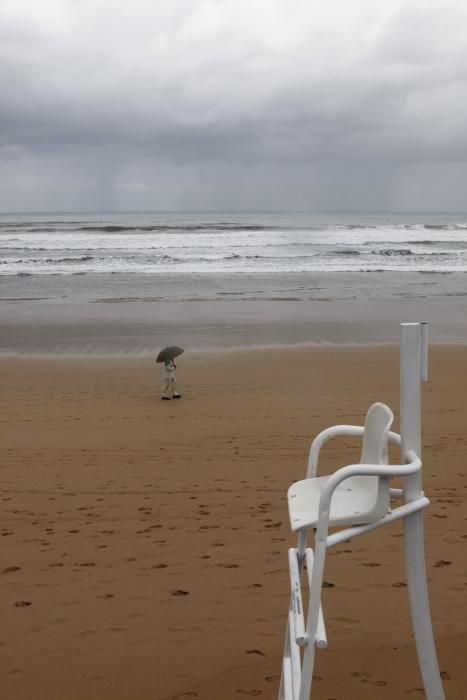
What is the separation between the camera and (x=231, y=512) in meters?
5.76

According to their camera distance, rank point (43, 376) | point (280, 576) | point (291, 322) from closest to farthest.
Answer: point (280, 576) → point (43, 376) → point (291, 322)

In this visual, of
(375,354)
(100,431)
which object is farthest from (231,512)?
(375,354)

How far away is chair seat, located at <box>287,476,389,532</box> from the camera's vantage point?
2365mm

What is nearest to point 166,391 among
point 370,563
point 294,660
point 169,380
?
point 169,380

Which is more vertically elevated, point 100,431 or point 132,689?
point 100,431

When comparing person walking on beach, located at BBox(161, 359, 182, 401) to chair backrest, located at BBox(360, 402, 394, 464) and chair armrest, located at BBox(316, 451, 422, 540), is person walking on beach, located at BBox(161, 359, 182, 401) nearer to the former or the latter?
chair backrest, located at BBox(360, 402, 394, 464)

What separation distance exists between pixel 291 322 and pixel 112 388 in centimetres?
734

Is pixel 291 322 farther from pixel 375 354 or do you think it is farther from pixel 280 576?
pixel 280 576

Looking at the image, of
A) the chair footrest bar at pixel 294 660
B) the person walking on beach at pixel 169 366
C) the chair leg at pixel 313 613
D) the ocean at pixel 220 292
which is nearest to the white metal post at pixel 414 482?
the chair leg at pixel 313 613

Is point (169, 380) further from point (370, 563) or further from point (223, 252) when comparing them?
point (223, 252)

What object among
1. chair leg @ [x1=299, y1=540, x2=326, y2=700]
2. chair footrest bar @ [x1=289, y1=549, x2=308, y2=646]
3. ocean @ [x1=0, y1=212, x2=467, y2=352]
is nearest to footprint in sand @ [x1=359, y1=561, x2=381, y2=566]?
chair footrest bar @ [x1=289, y1=549, x2=308, y2=646]

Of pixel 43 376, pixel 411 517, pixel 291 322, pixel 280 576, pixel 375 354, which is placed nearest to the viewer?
pixel 411 517

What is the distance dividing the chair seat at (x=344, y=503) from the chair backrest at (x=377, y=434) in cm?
8

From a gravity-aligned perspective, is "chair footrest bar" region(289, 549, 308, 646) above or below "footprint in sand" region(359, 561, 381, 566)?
above
